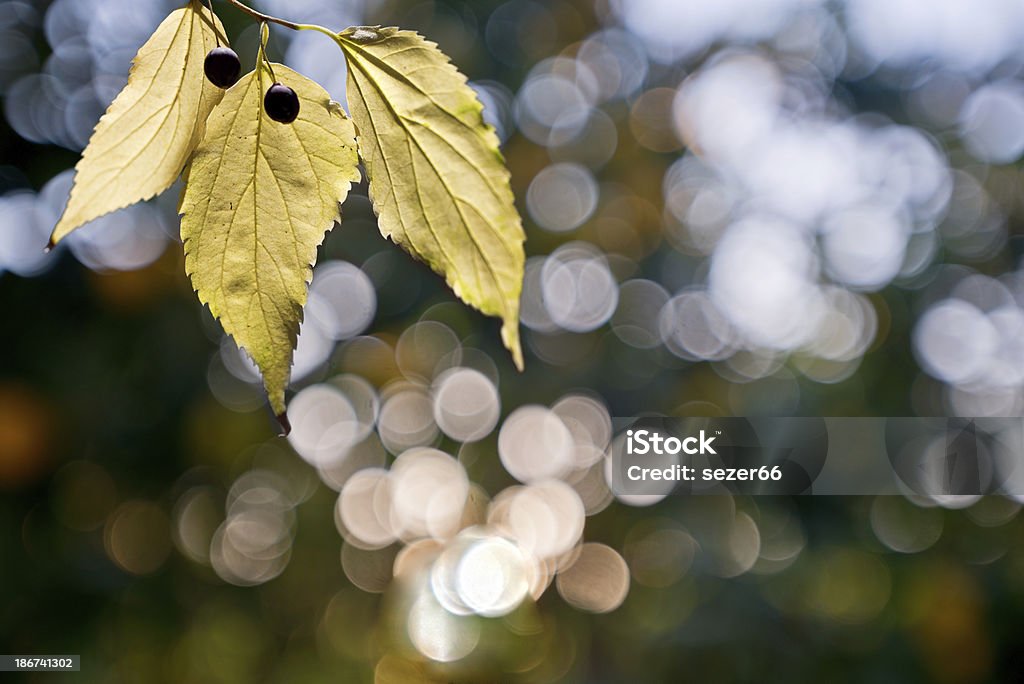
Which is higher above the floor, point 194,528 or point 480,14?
point 480,14

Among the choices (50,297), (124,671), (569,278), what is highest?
(50,297)

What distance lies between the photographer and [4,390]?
162cm

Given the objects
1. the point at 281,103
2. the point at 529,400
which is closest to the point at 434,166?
the point at 281,103

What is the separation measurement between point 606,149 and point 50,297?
1.60 meters

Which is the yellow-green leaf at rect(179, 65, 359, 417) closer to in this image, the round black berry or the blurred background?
the round black berry

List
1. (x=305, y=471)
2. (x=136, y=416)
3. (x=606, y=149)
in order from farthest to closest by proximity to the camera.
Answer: (x=606, y=149)
(x=305, y=471)
(x=136, y=416)

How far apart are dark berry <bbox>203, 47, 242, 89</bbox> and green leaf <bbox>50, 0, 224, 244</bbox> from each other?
1cm

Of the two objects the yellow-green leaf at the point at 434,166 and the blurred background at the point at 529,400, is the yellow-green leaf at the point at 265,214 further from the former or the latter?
the blurred background at the point at 529,400

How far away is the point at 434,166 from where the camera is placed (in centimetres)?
25

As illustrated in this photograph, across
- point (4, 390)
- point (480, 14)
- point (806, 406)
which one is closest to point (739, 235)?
point (806, 406)

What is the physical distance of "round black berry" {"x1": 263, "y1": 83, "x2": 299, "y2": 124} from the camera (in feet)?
0.78

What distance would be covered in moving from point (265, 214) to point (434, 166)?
0.18 feet

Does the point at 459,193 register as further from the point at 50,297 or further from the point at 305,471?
the point at 305,471

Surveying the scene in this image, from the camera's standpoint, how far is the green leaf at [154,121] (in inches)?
9.5
